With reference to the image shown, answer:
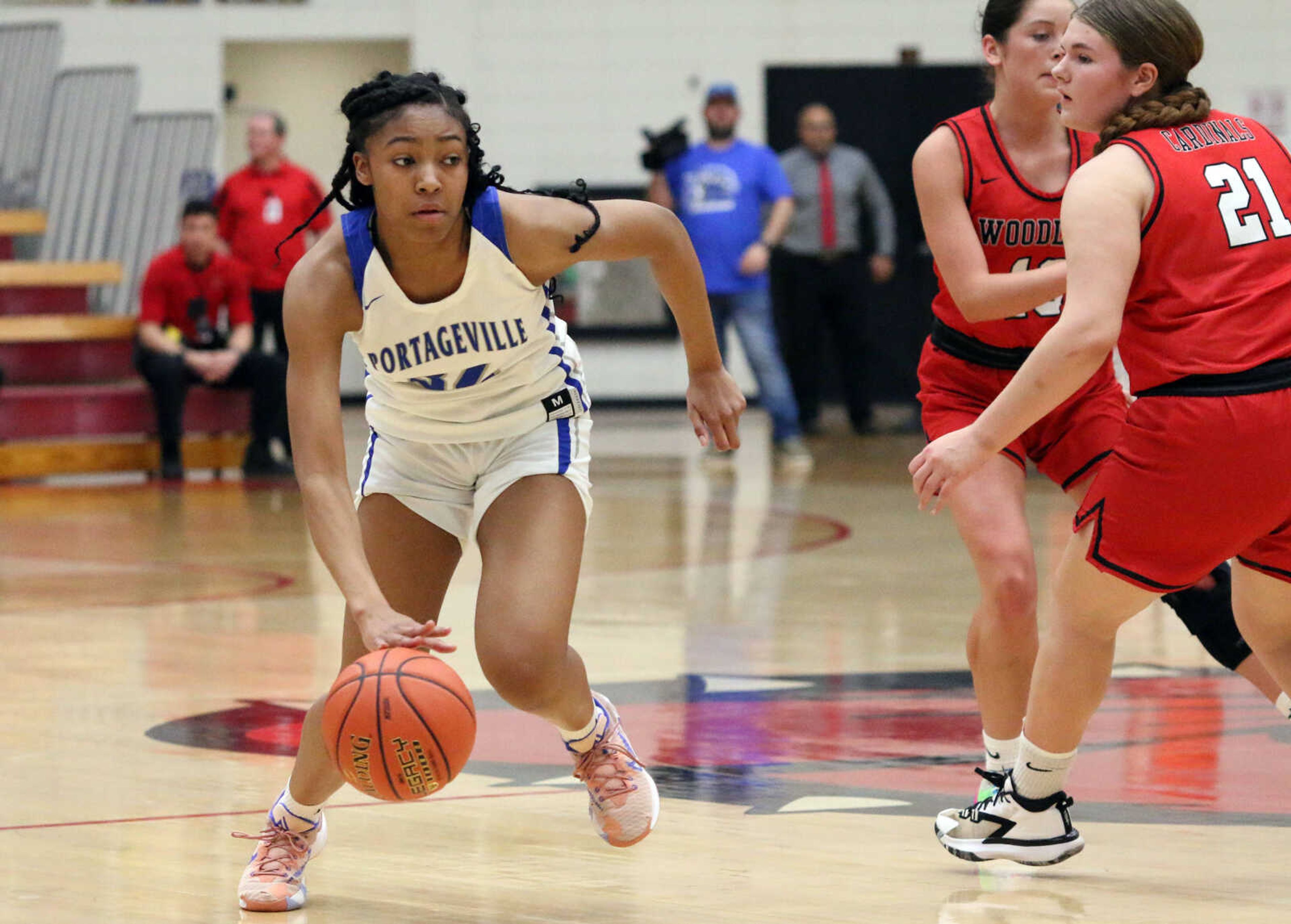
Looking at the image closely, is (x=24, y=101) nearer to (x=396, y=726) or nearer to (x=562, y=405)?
(x=562, y=405)

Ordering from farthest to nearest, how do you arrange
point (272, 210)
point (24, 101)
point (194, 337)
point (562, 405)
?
1. point (24, 101)
2. point (272, 210)
3. point (194, 337)
4. point (562, 405)

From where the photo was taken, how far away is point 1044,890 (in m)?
3.30

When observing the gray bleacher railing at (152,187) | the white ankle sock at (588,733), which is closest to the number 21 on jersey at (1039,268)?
the white ankle sock at (588,733)

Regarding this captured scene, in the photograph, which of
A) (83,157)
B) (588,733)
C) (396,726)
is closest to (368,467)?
(588,733)

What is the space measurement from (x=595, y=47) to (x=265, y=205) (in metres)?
5.31

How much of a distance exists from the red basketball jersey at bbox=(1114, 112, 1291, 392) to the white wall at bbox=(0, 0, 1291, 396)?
13.2m

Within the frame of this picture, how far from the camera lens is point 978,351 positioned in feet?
12.5

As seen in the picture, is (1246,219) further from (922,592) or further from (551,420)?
(922,592)

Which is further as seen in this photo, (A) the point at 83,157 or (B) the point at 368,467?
(A) the point at 83,157

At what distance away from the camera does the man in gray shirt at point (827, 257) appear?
1331cm

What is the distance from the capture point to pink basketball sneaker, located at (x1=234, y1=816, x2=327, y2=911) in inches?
126

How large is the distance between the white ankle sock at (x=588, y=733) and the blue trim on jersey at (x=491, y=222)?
848 mm

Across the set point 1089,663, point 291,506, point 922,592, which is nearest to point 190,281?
point 291,506

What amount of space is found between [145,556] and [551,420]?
467 centimetres
